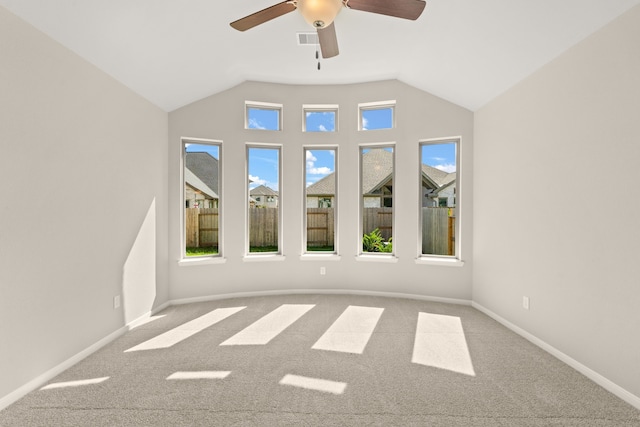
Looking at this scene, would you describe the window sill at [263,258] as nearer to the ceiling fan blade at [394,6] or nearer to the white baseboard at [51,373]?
the white baseboard at [51,373]

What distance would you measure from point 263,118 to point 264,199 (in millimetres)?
1244

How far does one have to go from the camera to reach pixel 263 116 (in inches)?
181

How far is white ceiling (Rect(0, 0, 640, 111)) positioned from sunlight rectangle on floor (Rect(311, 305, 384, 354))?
10.1 ft

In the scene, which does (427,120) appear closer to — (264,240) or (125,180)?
(264,240)

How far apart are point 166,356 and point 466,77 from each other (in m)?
4.34

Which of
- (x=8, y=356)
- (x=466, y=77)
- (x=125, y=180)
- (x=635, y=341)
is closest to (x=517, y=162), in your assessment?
(x=466, y=77)

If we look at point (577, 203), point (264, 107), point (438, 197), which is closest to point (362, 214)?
point (438, 197)

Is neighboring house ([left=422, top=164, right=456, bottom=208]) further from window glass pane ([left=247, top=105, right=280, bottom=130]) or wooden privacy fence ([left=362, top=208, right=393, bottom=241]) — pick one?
window glass pane ([left=247, top=105, right=280, bottom=130])

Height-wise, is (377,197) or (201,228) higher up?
(377,197)

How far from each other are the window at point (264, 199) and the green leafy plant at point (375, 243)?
1.35 meters

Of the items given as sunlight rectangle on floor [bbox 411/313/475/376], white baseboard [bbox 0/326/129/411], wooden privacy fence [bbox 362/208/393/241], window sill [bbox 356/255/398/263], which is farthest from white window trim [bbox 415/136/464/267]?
white baseboard [bbox 0/326/129/411]

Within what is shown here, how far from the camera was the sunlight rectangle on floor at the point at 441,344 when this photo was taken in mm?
2541

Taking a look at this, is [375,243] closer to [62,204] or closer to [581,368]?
[581,368]

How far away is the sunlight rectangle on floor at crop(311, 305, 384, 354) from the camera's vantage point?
2.88 m
